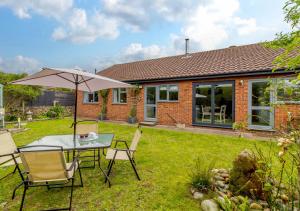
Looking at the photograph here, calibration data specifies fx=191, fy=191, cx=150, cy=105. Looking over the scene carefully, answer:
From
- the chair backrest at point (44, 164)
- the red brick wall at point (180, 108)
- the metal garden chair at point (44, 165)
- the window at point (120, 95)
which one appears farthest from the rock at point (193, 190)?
the window at point (120, 95)

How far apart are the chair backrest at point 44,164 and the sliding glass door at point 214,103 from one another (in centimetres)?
904

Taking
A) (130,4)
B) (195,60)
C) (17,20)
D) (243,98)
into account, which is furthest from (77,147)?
(17,20)

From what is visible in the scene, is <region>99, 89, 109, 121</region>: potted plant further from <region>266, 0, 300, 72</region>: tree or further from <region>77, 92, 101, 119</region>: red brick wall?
<region>266, 0, 300, 72</region>: tree

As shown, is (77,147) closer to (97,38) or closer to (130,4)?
(130,4)

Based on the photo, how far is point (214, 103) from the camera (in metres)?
A: 10.8

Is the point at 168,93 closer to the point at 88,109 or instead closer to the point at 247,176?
the point at 88,109

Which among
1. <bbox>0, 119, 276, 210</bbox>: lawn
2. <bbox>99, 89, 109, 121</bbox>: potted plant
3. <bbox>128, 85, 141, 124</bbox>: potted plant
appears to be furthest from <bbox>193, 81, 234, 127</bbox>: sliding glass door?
<bbox>99, 89, 109, 121</bbox>: potted plant

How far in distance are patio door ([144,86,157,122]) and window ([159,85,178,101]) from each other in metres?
0.50

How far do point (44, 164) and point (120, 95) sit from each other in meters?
11.8

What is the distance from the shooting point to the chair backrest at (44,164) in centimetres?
296

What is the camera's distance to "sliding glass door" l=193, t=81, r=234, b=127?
1062 cm

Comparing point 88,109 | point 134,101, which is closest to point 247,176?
point 134,101

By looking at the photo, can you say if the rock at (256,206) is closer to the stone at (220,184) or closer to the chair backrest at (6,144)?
the stone at (220,184)

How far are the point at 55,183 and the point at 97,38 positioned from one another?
15.6 metres
